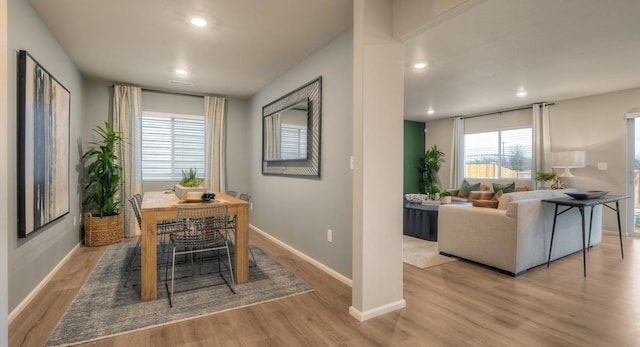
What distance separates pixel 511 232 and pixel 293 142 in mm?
2631

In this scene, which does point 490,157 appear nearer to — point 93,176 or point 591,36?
point 591,36

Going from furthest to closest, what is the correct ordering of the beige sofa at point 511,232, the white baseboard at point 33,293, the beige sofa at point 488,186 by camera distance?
the beige sofa at point 488,186
the beige sofa at point 511,232
the white baseboard at point 33,293

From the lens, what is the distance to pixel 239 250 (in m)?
2.90

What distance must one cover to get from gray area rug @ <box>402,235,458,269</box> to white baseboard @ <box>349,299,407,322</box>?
3.68 ft

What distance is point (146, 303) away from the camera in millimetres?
2447

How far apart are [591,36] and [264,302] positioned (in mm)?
3999

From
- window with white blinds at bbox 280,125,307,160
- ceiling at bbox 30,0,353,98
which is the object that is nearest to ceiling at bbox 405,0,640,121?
ceiling at bbox 30,0,353,98

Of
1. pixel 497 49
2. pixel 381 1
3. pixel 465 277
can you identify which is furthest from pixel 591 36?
pixel 465 277

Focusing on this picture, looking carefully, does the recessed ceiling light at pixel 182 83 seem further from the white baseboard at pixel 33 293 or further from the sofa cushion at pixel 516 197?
the sofa cushion at pixel 516 197

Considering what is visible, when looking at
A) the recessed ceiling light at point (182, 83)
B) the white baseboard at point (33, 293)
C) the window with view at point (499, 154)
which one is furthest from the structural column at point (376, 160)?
the window with view at point (499, 154)

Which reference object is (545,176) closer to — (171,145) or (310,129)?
(310,129)

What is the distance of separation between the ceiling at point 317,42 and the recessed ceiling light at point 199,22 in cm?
6

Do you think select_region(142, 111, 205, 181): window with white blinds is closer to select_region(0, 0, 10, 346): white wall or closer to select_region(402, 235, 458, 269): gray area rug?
select_region(402, 235, 458, 269): gray area rug

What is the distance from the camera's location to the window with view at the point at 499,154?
6.55 metres
